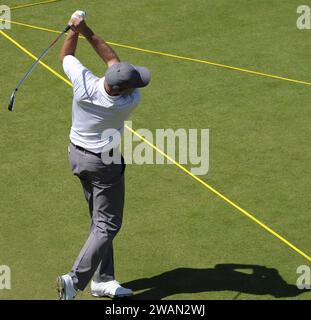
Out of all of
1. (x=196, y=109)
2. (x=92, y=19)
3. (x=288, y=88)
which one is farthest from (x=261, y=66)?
(x=92, y=19)

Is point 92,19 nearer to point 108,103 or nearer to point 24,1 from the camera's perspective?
point 24,1

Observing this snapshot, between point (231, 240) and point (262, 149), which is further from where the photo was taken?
point (262, 149)

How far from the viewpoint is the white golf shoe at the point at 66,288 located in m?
8.71

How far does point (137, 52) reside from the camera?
14047 millimetres

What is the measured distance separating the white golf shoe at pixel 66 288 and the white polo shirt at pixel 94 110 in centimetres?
114

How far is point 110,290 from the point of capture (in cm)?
911

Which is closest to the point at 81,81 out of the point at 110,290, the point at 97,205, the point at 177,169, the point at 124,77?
the point at 124,77

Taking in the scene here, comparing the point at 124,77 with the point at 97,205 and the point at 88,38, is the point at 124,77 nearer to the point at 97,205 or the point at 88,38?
the point at 88,38

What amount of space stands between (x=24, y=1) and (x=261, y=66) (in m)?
4.10

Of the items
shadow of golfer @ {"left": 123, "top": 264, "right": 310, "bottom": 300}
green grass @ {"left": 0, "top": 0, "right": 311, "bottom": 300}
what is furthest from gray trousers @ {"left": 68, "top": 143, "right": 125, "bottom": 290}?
shadow of golfer @ {"left": 123, "top": 264, "right": 310, "bottom": 300}

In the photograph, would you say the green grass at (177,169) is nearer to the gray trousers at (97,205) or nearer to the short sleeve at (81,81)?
the gray trousers at (97,205)

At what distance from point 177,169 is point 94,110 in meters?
2.79

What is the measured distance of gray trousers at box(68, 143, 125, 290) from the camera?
8812 millimetres

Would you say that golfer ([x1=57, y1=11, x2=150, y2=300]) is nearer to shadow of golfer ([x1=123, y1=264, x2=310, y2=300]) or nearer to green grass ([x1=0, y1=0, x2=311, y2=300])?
green grass ([x1=0, y1=0, x2=311, y2=300])
